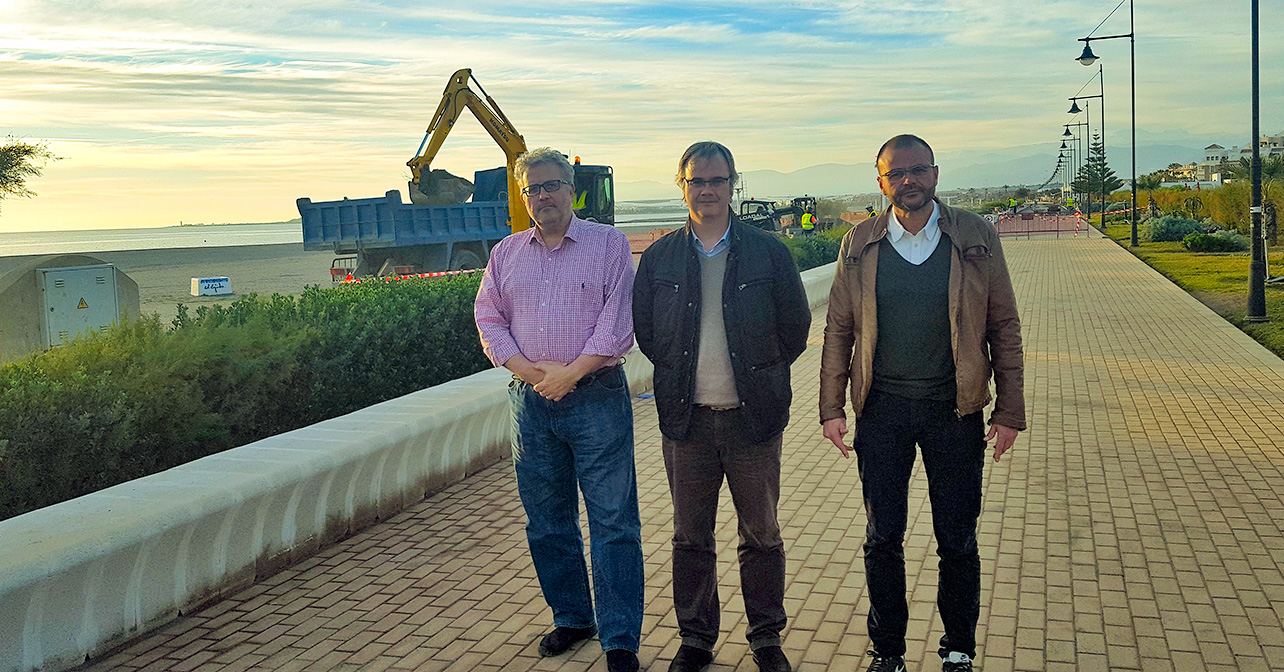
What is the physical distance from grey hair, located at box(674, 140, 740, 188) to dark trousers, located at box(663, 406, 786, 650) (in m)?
Result: 0.84

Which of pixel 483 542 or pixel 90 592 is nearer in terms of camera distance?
pixel 90 592

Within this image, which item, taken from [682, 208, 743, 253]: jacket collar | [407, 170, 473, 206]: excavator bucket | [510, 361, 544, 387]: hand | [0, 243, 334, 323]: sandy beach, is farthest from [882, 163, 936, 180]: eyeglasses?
[407, 170, 473, 206]: excavator bucket

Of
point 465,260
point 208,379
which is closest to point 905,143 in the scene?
point 208,379

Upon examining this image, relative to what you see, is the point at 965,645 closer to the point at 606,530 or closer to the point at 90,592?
the point at 606,530

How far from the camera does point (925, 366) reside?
3.70 m

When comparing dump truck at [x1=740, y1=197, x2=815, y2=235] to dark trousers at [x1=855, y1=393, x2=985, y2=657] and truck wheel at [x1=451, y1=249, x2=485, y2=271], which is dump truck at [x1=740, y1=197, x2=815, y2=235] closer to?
truck wheel at [x1=451, y1=249, x2=485, y2=271]

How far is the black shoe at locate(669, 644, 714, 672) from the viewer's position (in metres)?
3.95

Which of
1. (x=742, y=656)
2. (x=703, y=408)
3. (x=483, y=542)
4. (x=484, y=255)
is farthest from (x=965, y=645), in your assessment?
(x=484, y=255)

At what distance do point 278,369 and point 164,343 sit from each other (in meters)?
0.68

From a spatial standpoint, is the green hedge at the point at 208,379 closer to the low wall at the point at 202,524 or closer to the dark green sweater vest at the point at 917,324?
the low wall at the point at 202,524

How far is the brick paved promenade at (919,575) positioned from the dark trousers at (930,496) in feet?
0.91

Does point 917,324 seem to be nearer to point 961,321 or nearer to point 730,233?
point 961,321

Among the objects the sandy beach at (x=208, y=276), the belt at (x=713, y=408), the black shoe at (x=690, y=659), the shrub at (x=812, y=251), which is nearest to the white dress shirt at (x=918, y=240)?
the belt at (x=713, y=408)

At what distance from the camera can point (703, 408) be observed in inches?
154
